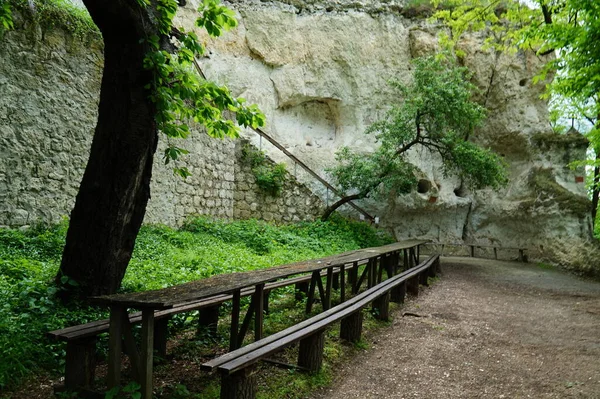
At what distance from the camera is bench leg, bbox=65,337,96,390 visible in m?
2.86

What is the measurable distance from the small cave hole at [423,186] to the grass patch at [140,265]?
4615 mm

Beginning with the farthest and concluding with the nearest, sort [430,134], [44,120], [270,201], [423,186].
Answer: [423,186], [270,201], [430,134], [44,120]

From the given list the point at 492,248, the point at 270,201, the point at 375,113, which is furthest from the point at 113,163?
the point at 492,248

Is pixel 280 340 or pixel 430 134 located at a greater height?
pixel 430 134

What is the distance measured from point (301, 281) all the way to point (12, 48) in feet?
20.4

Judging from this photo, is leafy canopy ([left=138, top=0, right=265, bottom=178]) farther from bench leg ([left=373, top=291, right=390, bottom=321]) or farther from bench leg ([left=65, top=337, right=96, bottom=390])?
bench leg ([left=373, top=291, right=390, bottom=321])

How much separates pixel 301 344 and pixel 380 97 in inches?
557

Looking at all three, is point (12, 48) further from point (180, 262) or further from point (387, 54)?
point (387, 54)

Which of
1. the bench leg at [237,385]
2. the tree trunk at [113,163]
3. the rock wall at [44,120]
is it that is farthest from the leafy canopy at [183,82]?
Answer: the rock wall at [44,120]

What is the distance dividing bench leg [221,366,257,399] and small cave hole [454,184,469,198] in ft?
49.7

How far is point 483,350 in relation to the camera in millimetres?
4672

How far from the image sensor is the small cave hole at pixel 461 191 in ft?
53.1

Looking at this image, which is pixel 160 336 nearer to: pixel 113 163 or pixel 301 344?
pixel 301 344

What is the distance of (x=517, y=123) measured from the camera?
622 inches
